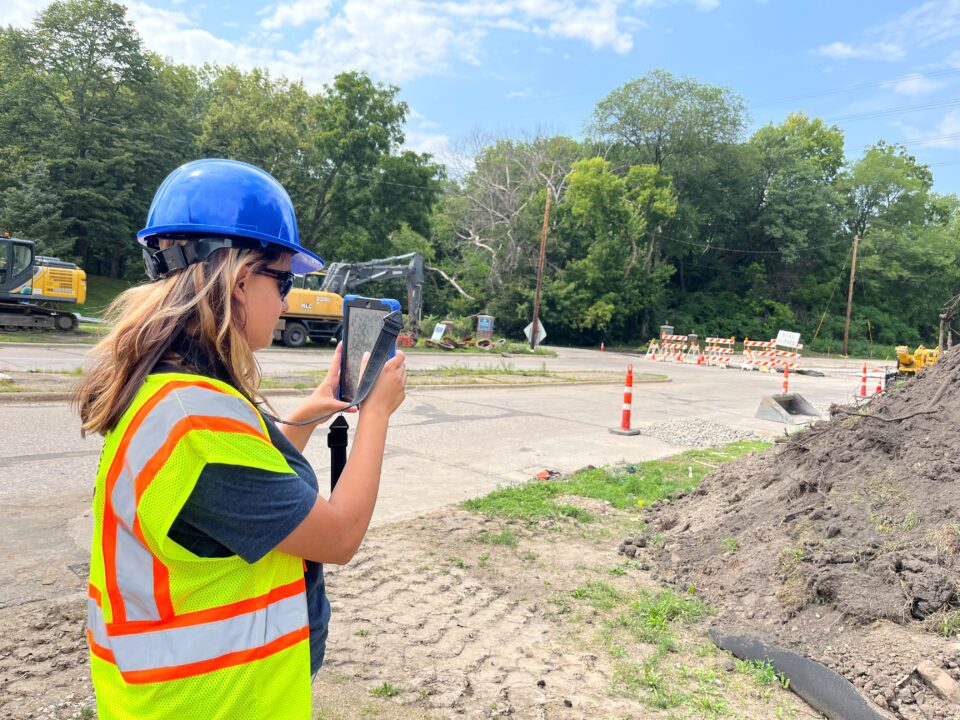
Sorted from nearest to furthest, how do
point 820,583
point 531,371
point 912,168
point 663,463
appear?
point 820,583 < point 663,463 < point 531,371 < point 912,168

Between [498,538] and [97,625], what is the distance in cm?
388

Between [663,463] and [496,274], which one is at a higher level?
[496,274]

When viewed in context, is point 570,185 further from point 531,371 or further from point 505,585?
point 505,585

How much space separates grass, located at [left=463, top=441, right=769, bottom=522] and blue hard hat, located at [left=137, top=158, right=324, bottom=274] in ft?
14.7

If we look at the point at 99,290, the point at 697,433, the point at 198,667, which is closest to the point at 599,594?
the point at 198,667

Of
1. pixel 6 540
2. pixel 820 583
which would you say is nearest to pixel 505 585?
pixel 820 583

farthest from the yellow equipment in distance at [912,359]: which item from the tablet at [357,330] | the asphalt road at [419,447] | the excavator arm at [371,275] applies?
the tablet at [357,330]

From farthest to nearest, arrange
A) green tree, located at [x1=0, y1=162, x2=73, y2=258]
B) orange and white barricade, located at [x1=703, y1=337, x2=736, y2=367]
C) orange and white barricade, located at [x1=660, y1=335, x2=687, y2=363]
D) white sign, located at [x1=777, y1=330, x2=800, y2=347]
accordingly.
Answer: orange and white barricade, located at [x1=660, y1=335, x2=687, y2=363] < green tree, located at [x1=0, y1=162, x2=73, y2=258] < orange and white barricade, located at [x1=703, y1=337, x2=736, y2=367] < white sign, located at [x1=777, y1=330, x2=800, y2=347]

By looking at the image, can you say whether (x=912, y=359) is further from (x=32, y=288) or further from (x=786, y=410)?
(x=32, y=288)

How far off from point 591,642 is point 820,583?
54.6 inches

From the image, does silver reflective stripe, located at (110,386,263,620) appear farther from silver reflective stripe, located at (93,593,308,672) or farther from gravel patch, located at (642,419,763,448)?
gravel patch, located at (642,419,763,448)

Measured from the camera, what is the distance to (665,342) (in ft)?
114

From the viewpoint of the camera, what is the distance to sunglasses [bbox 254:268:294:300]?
1428mm

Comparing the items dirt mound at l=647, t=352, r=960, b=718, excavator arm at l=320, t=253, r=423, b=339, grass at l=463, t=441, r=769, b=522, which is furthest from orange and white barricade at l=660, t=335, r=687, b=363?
dirt mound at l=647, t=352, r=960, b=718
